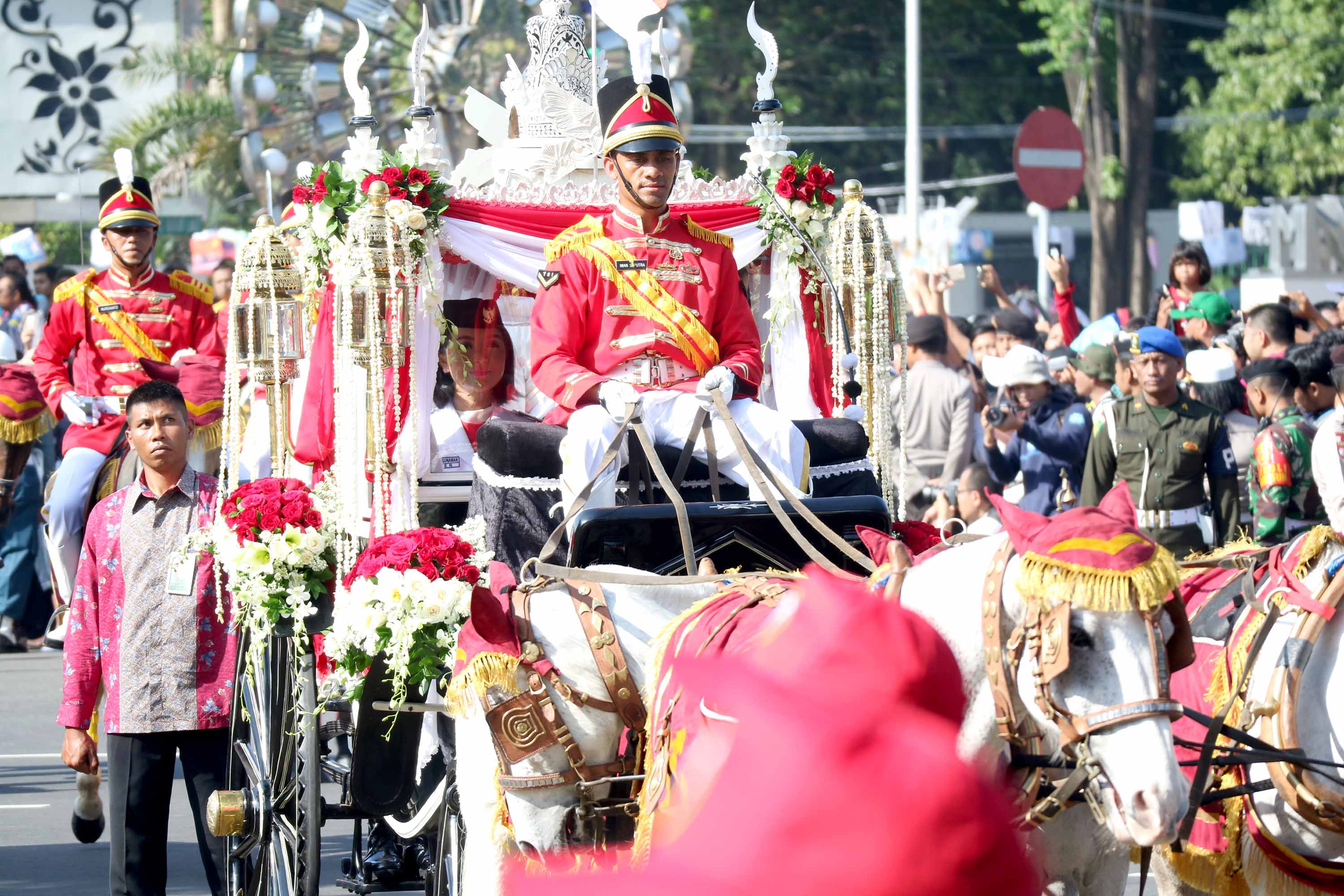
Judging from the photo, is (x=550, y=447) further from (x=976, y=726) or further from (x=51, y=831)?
(x=51, y=831)

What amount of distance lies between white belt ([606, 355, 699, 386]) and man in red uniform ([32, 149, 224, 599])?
447 cm

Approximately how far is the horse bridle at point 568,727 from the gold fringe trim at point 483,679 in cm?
3

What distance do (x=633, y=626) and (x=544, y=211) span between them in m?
2.85

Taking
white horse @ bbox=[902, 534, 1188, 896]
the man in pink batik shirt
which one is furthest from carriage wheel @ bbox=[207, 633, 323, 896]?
white horse @ bbox=[902, 534, 1188, 896]

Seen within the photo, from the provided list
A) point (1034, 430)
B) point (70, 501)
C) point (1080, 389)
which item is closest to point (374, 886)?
point (70, 501)

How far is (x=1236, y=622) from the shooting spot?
5.45 m

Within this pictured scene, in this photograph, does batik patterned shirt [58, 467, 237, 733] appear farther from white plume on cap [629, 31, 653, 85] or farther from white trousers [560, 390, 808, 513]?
white plume on cap [629, 31, 653, 85]

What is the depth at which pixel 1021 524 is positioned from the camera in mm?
3986

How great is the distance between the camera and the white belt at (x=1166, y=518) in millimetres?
9344

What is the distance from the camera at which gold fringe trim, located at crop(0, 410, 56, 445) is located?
11602 mm

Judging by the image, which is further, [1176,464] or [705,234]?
[1176,464]

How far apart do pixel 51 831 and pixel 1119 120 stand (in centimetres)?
2814

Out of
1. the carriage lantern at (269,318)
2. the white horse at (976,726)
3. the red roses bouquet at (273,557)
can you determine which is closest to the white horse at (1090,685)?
the white horse at (976,726)

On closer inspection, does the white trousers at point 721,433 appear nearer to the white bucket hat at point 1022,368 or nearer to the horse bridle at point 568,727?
the horse bridle at point 568,727
